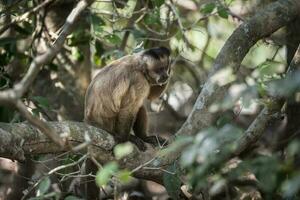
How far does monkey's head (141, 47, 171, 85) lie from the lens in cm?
619

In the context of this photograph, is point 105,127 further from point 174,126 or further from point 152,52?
point 174,126

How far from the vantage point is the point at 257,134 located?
5438 millimetres

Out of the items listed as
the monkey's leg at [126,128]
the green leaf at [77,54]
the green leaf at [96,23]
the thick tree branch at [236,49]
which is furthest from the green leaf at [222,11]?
the green leaf at [77,54]

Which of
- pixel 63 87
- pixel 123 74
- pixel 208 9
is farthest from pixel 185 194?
pixel 63 87

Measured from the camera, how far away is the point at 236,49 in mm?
5602

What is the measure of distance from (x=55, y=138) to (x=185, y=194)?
2.78 meters

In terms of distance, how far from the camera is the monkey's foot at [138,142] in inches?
229

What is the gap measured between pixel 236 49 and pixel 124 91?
1.26 meters

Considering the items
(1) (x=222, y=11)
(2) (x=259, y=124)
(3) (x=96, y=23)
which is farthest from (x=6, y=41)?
(2) (x=259, y=124)

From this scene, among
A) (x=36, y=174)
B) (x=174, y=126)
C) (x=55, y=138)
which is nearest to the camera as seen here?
(x=55, y=138)

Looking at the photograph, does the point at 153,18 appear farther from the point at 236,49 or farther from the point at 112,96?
the point at 236,49

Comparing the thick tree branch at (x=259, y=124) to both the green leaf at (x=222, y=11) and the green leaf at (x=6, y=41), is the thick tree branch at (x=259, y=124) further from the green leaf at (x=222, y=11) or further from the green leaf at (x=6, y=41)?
the green leaf at (x=6, y=41)

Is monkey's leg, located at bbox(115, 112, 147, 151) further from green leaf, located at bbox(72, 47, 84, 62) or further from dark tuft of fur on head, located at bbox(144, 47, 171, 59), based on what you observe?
green leaf, located at bbox(72, 47, 84, 62)

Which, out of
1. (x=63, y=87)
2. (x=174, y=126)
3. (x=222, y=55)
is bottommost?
(x=174, y=126)
